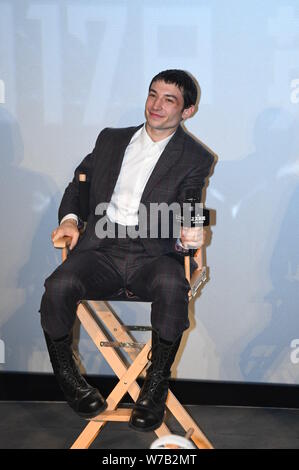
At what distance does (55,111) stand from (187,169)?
97 centimetres

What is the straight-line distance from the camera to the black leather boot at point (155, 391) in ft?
9.06

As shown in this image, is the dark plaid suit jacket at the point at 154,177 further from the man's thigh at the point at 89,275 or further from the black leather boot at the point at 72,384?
the black leather boot at the point at 72,384

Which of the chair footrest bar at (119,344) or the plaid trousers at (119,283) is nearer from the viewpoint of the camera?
the plaid trousers at (119,283)

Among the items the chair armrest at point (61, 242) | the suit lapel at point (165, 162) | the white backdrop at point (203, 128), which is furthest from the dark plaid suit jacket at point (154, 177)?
the white backdrop at point (203, 128)

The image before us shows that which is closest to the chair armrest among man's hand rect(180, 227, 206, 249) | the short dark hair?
man's hand rect(180, 227, 206, 249)

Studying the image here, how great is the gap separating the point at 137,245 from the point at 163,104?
2.07 ft

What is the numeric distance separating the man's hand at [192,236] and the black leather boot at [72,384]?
0.62m

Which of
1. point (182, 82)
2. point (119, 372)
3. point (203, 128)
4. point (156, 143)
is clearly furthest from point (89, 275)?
point (203, 128)

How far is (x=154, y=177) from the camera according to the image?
3131 mm

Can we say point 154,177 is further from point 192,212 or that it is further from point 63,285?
point 63,285

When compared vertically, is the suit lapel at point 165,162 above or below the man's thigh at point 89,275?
above

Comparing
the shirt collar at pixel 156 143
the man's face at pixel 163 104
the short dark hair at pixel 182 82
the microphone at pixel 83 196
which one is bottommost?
the microphone at pixel 83 196

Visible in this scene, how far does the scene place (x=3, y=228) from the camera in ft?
12.8
